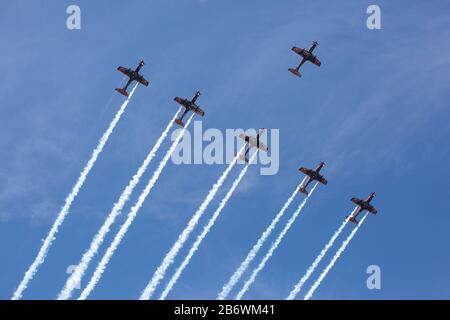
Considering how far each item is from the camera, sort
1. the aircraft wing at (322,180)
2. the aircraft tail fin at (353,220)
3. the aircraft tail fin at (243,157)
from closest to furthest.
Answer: the aircraft tail fin at (243,157), the aircraft wing at (322,180), the aircraft tail fin at (353,220)

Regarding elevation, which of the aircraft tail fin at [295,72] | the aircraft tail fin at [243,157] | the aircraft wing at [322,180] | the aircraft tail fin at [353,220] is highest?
the aircraft tail fin at [295,72]

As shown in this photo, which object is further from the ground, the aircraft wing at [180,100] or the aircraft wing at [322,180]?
the aircraft wing at [322,180]

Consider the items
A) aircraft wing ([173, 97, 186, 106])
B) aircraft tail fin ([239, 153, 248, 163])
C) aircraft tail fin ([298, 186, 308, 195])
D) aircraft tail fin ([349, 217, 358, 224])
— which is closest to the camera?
aircraft wing ([173, 97, 186, 106])

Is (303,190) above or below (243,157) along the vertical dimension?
above

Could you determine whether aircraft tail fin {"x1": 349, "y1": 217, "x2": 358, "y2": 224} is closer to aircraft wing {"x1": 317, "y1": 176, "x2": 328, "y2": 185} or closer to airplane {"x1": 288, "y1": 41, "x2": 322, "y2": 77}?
aircraft wing {"x1": 317, "y1": 176, "x2": 328, "y2": 185}

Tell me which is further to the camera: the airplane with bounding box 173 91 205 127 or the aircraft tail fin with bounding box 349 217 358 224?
the aircraft tail fin with bounding box 349 217 358 224

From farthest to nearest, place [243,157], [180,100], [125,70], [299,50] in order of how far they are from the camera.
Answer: [299,50]
[243,157]
[180,100]
[125,70]

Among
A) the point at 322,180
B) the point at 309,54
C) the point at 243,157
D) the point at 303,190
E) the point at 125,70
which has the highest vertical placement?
the point at 309,54

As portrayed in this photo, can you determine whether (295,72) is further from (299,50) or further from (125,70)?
(125,70)

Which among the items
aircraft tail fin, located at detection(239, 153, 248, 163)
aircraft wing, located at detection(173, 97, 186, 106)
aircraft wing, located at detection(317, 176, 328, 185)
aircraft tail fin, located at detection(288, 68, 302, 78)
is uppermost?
aircraft tail fin, located at detection(288, 68, 302, 78)

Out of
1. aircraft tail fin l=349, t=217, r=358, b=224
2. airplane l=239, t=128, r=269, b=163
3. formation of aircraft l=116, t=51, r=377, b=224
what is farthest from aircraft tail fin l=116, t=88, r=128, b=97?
aircraft tail fin l=349, t=217, r=358, b=224

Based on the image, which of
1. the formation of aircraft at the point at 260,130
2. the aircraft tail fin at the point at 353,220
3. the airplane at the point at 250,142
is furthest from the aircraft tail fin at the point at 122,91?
the aircraft tail fin at the point at 353,220

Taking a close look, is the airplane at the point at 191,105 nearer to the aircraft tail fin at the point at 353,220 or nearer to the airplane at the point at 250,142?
the airplane at the point at 250,142

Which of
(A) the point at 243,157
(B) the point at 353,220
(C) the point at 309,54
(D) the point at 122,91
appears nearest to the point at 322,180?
(B) the point at 353,220
